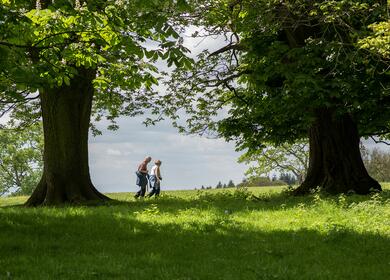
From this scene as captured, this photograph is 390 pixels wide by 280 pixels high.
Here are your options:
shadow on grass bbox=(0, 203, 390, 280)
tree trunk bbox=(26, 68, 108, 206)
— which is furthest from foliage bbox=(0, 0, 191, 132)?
tree trunk bbox=(26, 68, 108, 206)

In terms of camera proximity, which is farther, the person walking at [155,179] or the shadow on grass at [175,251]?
the person walking at [155,179]

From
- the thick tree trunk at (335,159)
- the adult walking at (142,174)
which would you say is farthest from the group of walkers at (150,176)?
the thick tree trunk at (335,159)

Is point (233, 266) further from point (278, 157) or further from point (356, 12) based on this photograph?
point (278, 157)

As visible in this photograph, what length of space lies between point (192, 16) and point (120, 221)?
34.1 ft

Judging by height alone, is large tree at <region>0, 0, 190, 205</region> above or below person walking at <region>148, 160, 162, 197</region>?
above

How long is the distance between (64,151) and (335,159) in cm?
1105

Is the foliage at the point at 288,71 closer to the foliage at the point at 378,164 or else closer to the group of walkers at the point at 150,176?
the group of walkers at the point at 150,176

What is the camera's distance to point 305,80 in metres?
17.5

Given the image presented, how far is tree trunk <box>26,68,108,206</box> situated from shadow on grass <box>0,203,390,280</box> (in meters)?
6.21

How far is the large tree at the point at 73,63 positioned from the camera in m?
9.71

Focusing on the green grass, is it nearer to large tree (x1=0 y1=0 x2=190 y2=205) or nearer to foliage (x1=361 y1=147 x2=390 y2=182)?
large tree (x1=0 y1=0 x2=190 y2=205)

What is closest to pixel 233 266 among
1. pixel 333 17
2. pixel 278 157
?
pixel 333 17

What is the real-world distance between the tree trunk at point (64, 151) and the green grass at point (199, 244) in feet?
17.2

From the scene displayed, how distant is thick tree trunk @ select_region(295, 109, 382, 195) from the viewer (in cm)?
Answer: 2075
